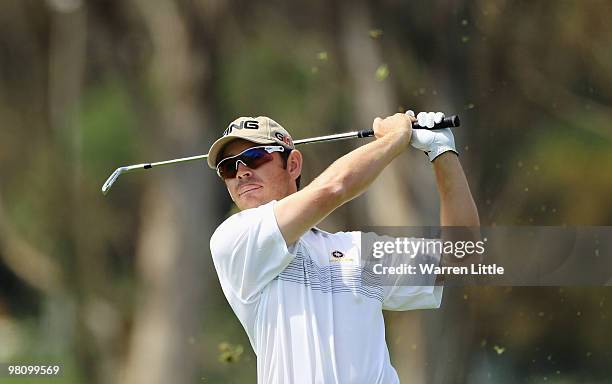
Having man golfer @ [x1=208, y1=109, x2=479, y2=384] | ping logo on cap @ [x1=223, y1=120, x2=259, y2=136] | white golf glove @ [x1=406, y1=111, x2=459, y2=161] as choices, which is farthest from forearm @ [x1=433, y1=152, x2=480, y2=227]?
ping logo on cap @ [x1=223, y1=120, x2=259, y2=136]

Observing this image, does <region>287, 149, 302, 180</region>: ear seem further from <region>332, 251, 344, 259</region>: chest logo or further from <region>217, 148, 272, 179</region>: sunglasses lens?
<region>332, 251, 344, 259</region>: chest logo

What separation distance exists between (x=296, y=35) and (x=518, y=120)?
109cm

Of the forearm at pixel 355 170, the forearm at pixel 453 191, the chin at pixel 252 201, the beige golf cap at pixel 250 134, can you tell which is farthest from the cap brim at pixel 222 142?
the forearm at pixel 453 191

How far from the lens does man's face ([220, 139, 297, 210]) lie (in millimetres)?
2398

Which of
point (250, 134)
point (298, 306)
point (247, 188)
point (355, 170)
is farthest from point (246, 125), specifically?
point (298, 306)

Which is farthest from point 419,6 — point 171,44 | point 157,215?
point 157,215

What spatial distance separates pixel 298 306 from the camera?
7.10 ft

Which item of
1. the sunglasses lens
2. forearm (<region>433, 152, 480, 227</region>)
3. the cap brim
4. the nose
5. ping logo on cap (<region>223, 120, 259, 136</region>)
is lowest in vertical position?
forearm (<region>433, 152, 480, 227</region>)

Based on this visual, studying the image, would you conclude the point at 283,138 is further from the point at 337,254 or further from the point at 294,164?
the point at 337,254

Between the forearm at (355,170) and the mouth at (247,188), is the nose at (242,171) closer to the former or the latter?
the mouth at (247,188)

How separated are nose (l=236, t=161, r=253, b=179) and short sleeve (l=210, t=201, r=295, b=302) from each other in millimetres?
170

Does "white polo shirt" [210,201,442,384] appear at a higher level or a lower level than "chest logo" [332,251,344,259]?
lower

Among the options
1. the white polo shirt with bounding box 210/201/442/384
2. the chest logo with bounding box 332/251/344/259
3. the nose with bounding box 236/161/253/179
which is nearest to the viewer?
the white polo shirt with bounding box 210/201/442/384

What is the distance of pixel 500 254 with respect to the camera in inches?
178
